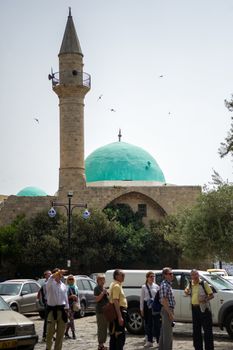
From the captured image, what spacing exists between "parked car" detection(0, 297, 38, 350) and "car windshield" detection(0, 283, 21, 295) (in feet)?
28.9

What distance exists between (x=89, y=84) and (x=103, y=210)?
8.03 meters

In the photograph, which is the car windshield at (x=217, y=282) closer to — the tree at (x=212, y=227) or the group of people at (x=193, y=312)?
the group of people at (x=193, y=312)

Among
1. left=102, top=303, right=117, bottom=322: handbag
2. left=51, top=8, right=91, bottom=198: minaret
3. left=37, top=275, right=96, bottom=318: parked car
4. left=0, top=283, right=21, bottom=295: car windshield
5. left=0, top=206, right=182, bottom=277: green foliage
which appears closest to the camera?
left=102, top=303, right=117, bottom=322: handbag

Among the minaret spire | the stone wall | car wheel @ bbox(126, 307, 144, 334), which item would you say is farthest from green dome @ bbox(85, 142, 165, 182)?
car wheel @ bbox(126, 307, 144, 334)

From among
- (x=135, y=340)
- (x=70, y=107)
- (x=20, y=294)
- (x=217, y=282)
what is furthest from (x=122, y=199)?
(x=135, y=340)

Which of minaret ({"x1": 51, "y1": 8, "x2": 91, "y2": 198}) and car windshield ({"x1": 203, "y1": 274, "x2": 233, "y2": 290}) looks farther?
minaret ({"x1": 51, "y1": 8, "x2": 91, "y2": 198})

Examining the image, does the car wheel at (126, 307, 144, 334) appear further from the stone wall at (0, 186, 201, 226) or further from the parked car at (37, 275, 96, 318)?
the stone wall at (0, 186, 201, 226)

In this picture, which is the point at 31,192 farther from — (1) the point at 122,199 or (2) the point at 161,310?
(2) the point at 161,310

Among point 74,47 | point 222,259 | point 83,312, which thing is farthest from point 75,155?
point 83,312

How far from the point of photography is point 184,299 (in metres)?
13.4

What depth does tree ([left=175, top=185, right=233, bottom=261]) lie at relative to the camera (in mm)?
23344

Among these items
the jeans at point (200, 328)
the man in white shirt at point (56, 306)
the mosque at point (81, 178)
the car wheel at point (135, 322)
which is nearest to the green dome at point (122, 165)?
the mosque at point (81, 178)

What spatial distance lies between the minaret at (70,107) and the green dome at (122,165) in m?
5.71

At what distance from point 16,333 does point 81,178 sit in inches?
1203
